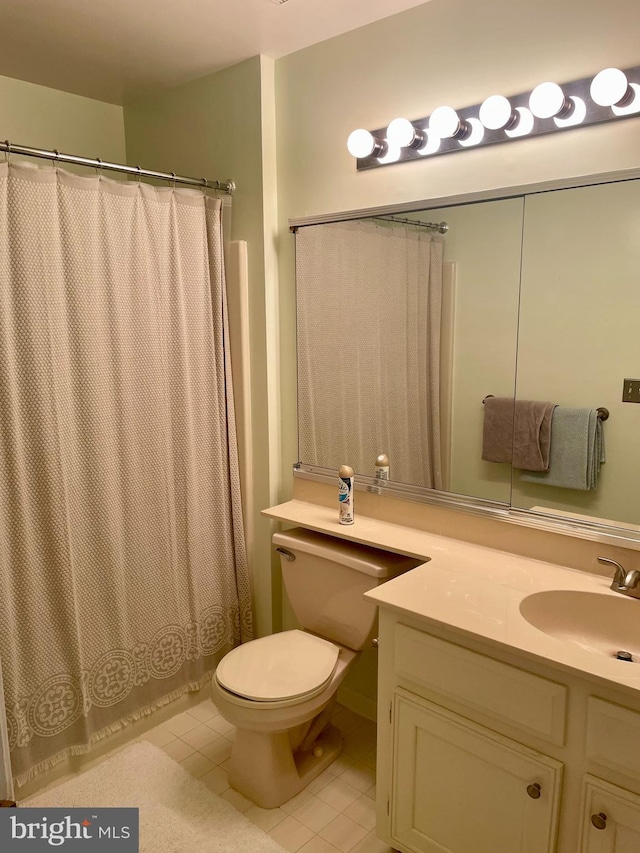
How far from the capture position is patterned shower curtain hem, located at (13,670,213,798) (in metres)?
1.99

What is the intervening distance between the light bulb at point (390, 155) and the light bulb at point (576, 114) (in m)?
0.52

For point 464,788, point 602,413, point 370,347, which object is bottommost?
point 464,788

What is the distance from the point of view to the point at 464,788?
151 centimetres

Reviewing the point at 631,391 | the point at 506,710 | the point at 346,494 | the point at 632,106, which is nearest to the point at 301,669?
the point at 346,494

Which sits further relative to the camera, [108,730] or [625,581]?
[108,730]

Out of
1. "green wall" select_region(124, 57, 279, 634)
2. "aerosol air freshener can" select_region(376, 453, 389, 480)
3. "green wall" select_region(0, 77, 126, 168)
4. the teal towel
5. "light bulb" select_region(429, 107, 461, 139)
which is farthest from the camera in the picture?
"green wall" select_region(0, 77, 126, 168)

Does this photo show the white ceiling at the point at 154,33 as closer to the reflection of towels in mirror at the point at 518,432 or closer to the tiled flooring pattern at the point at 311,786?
the reflection of towels in mirror at the point at 518,432

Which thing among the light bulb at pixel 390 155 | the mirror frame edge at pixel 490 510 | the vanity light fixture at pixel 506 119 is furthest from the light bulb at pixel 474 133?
the mirror frame edge at pixel 490 510

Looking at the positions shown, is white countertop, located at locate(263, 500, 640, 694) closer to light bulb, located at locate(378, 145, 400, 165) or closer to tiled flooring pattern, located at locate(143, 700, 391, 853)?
tiled flooring pattern, located at locate(143, 700, 391, 853)

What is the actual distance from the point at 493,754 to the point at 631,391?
959 millimetres

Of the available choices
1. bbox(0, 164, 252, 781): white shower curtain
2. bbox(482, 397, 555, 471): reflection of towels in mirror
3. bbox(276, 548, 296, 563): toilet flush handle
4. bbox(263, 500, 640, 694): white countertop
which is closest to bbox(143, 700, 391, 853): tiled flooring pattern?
bbox(0, 164, 252, 781): white shower curtain

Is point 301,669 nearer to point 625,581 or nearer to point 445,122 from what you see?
point 625,581

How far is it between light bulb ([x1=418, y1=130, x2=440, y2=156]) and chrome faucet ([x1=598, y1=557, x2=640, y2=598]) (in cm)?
128

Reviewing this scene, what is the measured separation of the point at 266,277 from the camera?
238 centimetres
